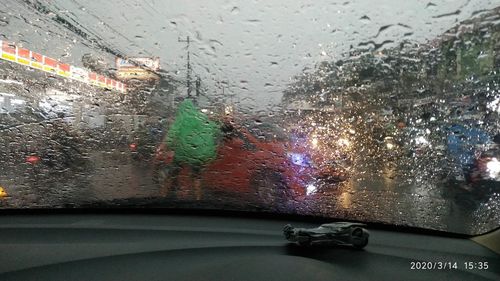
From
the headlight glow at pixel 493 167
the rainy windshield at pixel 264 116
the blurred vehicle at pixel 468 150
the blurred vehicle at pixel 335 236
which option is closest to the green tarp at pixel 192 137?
the rainy windshield at pixel 264 116

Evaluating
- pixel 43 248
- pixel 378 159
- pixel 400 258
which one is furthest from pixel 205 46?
pixel 400 258

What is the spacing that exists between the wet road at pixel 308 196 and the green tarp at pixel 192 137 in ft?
1.47

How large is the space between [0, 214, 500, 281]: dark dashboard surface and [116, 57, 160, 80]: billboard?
190 centimetres

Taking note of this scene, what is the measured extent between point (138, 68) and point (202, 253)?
2.85 m

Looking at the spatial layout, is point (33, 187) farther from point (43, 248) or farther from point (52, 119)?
point (43, 248)

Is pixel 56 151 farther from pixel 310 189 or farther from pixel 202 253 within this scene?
pixel 310 189

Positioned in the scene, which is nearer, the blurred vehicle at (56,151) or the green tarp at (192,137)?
the blurred vehicle at (56,151)

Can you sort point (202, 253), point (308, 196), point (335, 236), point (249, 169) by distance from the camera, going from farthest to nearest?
1. point (249, 169)
2. point (308, 196)
3. point (335, 236)
4. point (202, 253)

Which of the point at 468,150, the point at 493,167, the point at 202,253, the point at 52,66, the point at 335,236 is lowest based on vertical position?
the point at 202,253

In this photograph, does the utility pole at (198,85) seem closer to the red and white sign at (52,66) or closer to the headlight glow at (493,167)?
the red and white sign at (52,66)

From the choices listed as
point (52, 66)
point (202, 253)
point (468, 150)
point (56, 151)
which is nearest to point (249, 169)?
point (202, 253)

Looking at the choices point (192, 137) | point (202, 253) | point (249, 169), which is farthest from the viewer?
point (192, 137)

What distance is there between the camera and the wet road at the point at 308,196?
4.98 metres

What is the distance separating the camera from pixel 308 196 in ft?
18.5
